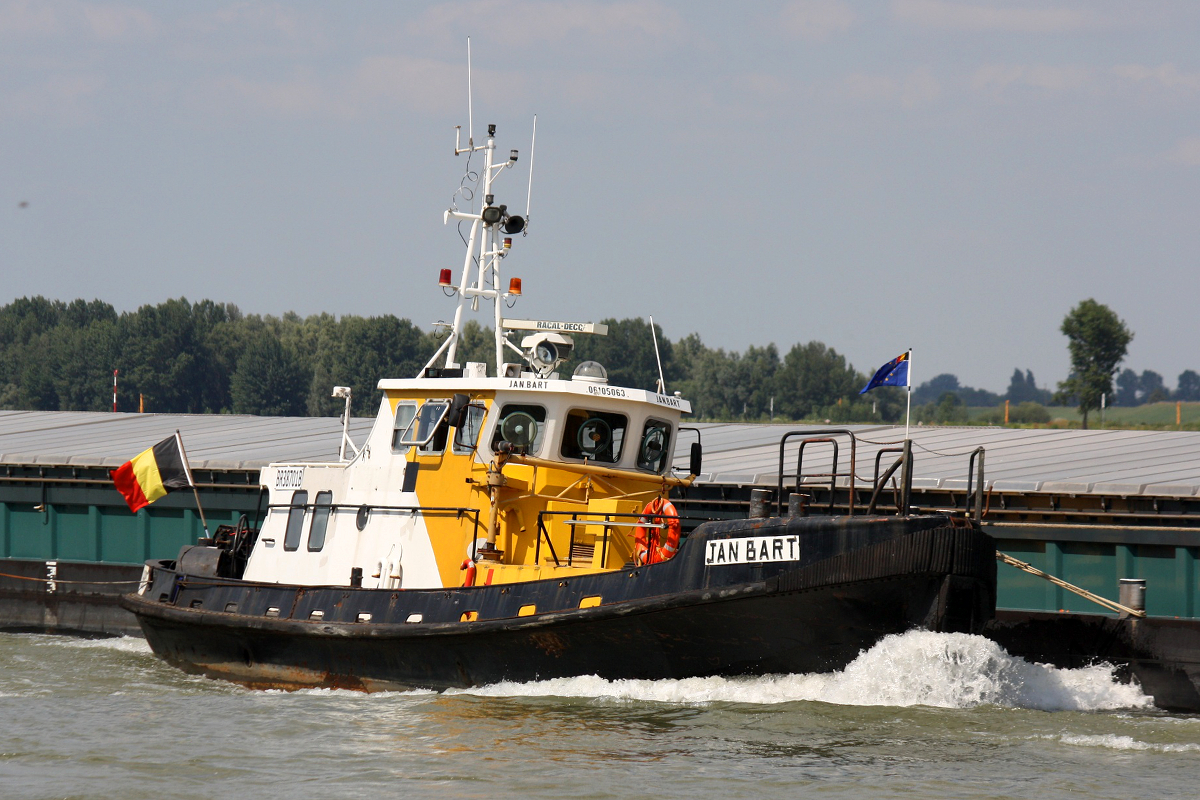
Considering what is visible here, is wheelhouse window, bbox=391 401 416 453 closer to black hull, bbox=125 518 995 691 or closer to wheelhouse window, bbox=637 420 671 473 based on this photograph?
black hull, bbox=125 518 995 691

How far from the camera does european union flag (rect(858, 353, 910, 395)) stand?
478 inches

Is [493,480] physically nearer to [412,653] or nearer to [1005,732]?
[412,653]

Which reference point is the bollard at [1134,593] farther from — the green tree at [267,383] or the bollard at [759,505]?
the green tree at [267,383]

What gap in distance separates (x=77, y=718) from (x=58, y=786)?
2.73 meters

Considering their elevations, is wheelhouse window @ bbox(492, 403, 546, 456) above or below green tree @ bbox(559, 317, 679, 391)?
below

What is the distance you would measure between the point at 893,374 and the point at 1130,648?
4337mm

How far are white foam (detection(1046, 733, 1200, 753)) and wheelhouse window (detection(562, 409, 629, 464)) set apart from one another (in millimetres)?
5145

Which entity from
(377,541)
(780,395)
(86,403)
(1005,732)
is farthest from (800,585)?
(780,395)

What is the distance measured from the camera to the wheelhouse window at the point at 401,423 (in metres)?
14.2

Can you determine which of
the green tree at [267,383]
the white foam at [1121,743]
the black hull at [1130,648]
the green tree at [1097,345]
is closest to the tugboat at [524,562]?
the white foam at [1121,743]

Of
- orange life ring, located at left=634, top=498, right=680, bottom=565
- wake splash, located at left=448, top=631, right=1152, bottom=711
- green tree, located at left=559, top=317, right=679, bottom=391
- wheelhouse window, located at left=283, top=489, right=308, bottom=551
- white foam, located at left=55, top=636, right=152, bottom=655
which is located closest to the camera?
wake splash, located at left=448, top=631, right=1152, bottom=711

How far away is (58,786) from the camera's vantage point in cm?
991

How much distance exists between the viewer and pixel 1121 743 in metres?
11.0

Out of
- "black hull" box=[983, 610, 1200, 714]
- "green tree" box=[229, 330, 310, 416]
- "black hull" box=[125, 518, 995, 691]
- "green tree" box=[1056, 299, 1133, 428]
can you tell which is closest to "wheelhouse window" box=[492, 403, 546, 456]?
"black hull" box=[125, 518, 995, 691]
